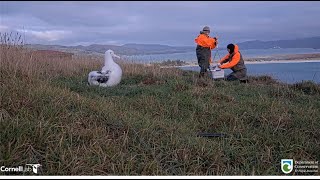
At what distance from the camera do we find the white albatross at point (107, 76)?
5738 mm

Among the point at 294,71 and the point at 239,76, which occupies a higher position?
the point at 294,71

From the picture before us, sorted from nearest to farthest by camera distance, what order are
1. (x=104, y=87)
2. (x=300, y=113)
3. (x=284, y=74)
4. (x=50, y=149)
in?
(x=50, y=149) < (x=300, y=113) < (x=104, y=87) < (x=284, y=74)

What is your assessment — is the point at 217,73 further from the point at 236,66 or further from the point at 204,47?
the point at 204,47

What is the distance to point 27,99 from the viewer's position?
11.4 feet

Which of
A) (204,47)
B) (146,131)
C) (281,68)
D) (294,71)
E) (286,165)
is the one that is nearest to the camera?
(286,165)

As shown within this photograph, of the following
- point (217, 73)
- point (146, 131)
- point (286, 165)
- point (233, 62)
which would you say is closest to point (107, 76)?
point (217, 73)

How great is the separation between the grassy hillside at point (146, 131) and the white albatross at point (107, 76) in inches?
42.5

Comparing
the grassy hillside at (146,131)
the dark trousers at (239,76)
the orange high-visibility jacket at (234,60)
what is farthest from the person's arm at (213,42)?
the grassy hillside at (146,131)

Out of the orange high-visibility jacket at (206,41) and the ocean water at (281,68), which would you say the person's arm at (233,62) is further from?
the orange high-visibility jacket at (206,41)

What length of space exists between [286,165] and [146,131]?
51.9 inches

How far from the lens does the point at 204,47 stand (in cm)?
746

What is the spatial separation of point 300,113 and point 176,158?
6.33 feet

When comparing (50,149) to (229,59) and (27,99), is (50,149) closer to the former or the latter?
(27,99)

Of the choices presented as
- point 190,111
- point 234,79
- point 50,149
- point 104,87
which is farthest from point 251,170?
point 234,79
